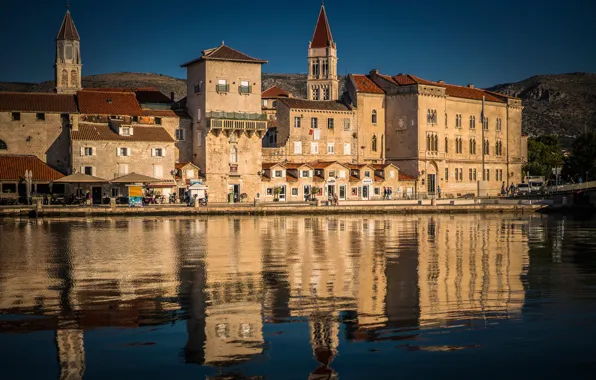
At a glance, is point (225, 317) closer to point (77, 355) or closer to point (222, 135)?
point (77, 355)

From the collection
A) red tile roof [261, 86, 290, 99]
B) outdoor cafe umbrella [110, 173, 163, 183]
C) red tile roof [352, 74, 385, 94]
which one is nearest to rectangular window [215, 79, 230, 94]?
outdoor cafe umbrella [110, 173, 163, 183]

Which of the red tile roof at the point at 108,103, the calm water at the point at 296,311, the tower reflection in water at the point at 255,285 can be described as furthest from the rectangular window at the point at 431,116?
the calm water at the point at 296,311

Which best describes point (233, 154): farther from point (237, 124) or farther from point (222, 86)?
point (222, 86)

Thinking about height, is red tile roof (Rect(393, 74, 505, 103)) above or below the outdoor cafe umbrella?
above

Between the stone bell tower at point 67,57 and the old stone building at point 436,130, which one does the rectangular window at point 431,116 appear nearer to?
the old stone building at point 436,130

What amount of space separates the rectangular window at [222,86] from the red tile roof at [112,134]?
5.70 m

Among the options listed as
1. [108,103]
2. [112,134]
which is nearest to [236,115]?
[108,103]

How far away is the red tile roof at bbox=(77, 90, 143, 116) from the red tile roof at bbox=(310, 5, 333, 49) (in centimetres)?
4962

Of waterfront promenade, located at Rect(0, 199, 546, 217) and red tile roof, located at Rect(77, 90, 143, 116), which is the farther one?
red tile roof, located at Rect(77, 90, 143, 116)

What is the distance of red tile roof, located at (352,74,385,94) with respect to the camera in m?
82.5

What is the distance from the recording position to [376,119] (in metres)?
83.4

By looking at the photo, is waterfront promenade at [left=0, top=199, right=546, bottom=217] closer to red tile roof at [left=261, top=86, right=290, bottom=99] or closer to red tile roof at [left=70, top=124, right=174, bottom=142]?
red tile roof at [left=70, top=124, right=174, bottom=142]

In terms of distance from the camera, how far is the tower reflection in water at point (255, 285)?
1487cm

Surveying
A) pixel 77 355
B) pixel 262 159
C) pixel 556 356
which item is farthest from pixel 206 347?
pixel 262 159
